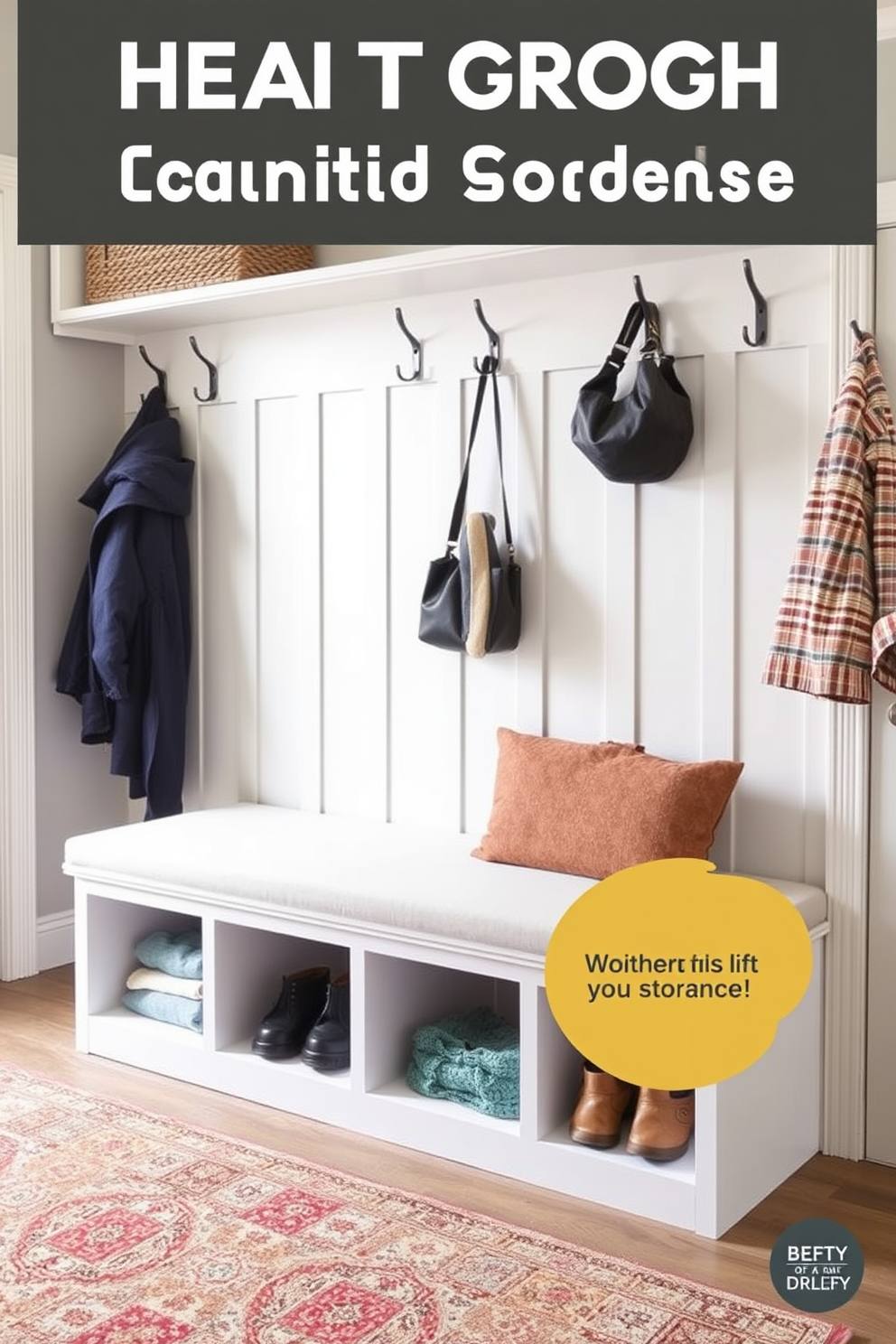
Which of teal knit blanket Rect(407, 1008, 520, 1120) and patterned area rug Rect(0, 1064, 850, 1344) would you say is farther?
teal knit blanket Rect(407, 1008, 520, 1120)

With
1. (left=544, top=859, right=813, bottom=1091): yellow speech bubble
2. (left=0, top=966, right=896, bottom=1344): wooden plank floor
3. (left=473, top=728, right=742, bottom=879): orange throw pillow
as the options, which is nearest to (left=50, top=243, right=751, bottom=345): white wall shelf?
(left=473, top=728, right=742, bottom=879): orange throw pillow

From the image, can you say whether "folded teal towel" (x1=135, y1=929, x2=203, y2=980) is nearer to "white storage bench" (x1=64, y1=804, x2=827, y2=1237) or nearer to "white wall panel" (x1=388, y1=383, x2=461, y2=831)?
"white storage bench" (x1=64, y1=804, x2=827, y2=1237)

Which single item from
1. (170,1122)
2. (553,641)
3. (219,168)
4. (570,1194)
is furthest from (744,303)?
(170,1122)

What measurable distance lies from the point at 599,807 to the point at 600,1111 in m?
0.55

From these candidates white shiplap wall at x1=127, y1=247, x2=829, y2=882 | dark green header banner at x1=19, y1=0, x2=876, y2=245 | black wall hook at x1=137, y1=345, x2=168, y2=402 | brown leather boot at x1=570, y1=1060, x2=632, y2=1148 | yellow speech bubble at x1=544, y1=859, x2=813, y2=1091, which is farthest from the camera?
black wall hook at x1=137, y1=345, x2=168, y2=402

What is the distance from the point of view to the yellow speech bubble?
1.90 metres

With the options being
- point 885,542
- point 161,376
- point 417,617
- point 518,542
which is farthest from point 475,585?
point 161,376

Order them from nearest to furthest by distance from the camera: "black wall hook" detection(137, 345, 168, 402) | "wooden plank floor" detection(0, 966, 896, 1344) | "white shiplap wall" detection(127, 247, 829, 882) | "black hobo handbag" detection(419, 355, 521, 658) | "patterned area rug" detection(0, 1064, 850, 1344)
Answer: "patterned area rug" detection(0, 1064, 850, 1344)
"wooden plank floor" detection(0, 966, 896, 1344)
"white shiplap wall" detection(127, 247, 829, 882)
"black hobo handbag" detection(419, 355, 521, 658)
"black wall hook" detection(137, 345, 168, 402)

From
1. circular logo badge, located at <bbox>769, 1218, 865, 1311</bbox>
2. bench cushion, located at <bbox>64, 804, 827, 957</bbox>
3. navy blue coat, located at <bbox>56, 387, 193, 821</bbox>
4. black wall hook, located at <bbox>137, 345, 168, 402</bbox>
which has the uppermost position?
black wall hook, located at <bbox>137, 345, 168, 402</bbox>

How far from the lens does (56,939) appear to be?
3812 mm

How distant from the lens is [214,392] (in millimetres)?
3596

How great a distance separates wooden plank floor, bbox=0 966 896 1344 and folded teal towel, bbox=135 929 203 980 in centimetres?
23

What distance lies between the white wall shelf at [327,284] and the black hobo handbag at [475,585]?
0.76ft

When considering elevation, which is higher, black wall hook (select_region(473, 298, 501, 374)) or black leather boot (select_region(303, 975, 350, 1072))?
black wall hook (select_region(473, 298, 501, 374))
